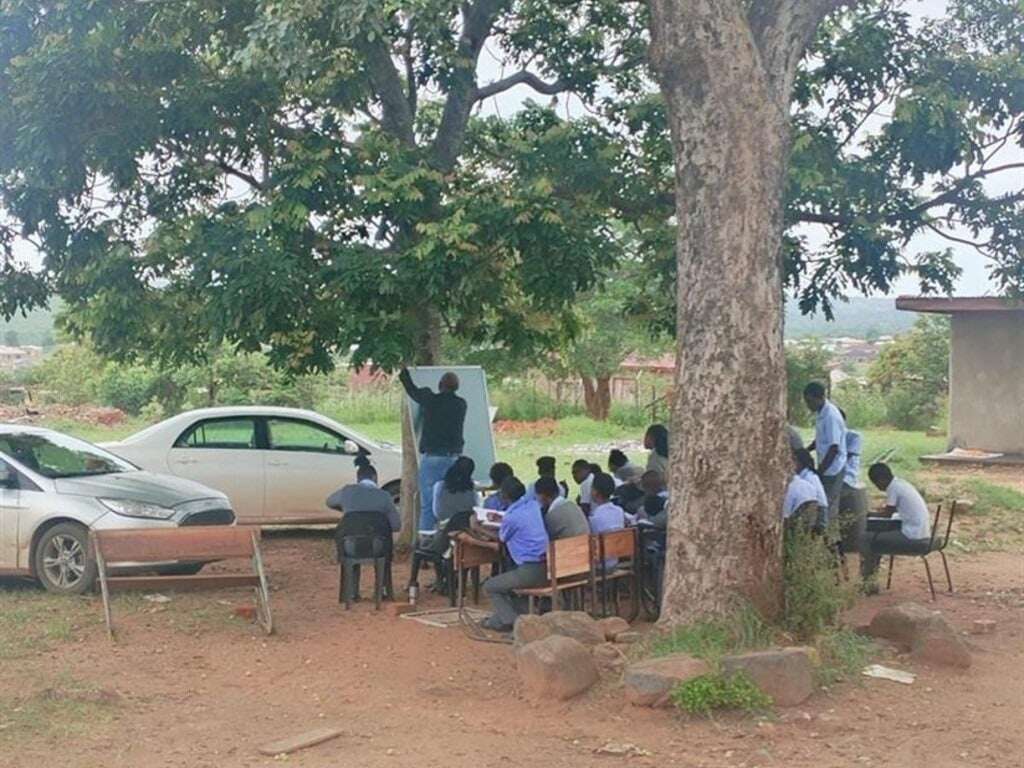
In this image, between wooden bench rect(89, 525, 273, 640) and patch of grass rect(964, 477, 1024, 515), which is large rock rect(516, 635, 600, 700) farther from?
patch of grass rect(964, 477, 1024, 515)

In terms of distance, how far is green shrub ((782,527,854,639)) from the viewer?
28.6 ft

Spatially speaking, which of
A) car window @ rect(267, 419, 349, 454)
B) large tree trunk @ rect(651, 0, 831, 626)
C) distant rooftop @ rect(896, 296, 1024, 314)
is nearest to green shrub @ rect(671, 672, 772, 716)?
large tree trunk @ rect(651, 0, 831, 626)

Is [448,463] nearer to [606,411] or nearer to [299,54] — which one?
[299,54]

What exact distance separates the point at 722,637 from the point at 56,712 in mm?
4065

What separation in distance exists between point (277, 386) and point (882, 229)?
22309mm

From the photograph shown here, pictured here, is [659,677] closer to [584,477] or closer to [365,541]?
[365,541]

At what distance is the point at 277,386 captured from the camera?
1289 inches

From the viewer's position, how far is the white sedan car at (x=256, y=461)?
15.0m

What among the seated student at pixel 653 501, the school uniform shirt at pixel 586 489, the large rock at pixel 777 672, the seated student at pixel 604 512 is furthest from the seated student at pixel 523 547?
the large rock at pixel 777 672

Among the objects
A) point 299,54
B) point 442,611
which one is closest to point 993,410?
point 442,611

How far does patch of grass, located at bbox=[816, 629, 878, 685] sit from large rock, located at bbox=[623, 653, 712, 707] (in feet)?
3.00

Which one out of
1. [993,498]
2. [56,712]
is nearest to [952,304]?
[993,498]

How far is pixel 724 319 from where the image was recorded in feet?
28.3

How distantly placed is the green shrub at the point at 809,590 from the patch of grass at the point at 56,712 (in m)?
4.32
